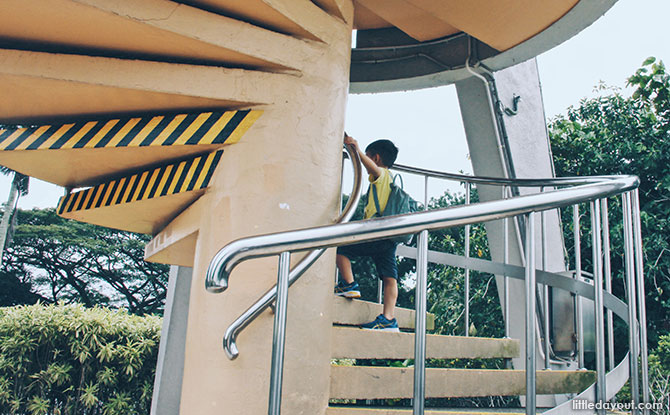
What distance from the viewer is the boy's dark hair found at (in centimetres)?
346

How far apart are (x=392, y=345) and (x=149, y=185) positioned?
1.52 metres

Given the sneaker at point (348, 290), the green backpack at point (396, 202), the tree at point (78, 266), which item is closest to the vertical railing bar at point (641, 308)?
the green backpack at point (396, 202)

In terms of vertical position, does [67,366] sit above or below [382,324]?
below

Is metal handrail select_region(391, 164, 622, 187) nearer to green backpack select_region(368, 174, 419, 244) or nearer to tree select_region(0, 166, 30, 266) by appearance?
green backpack select_region(368, 174, 419, 244)

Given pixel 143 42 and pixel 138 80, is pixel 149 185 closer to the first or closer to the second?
pixel 138 80

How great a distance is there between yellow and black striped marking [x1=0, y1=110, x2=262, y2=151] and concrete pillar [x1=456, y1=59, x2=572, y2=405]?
2840 millimetres

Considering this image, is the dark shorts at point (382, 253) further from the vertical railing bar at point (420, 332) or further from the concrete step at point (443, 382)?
the vertical railing bar at point (420, 332)

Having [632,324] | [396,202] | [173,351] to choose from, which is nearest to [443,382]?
[632,324]

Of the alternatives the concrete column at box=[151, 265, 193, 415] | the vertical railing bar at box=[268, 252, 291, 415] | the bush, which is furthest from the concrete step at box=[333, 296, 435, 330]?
the bush

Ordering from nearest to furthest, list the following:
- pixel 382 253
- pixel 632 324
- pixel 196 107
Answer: pixel 632 324
pixel 196 107
pixel 382 253

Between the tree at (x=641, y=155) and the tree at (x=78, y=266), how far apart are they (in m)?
13.3

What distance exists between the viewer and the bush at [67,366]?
16.4 feet

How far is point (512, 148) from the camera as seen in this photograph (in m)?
5.02

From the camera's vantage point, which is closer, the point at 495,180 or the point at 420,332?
the point at 420,332
